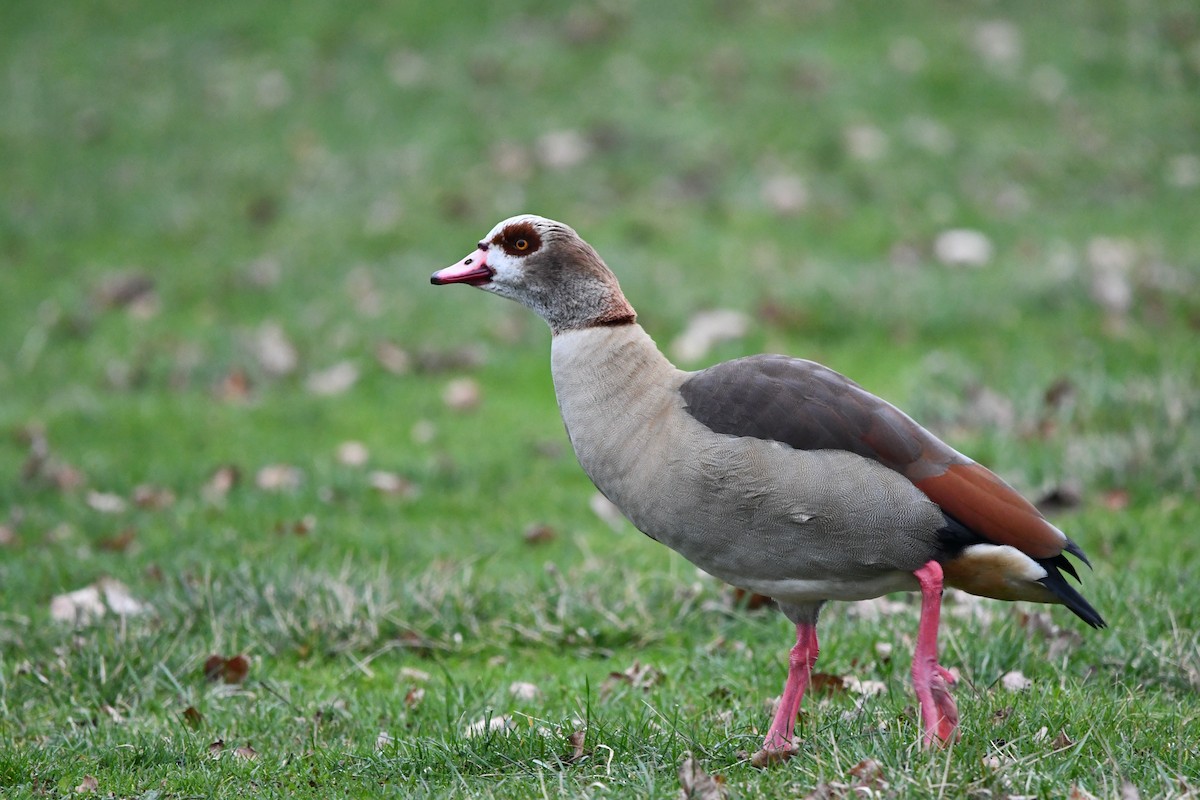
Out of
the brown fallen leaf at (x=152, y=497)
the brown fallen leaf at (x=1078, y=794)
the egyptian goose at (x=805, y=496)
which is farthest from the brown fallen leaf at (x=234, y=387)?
the brown fallen leaf at (x=1078, y=794)

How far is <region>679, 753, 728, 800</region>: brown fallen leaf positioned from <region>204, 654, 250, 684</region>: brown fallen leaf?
192 centimetres

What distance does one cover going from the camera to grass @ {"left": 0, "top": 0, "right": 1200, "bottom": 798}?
4.10 metres

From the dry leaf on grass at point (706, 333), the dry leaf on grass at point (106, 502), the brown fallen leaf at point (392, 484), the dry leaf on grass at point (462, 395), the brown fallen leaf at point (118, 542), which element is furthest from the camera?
the dry leaf on grass at point (706, 333)

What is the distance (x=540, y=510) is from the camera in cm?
675

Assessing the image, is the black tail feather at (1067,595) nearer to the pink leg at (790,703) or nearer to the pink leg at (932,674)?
the pink leg at (932,674)

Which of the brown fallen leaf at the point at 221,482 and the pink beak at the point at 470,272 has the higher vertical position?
the pink beak at the point at 470,272

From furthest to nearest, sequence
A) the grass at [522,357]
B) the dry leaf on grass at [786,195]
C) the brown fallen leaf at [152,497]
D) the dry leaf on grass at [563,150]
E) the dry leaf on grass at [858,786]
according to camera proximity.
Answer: the dry leaf on grass at [563,150] → the dry leaf on grass at [786,195] → the brown fallen leaf at [152,497] → the grass at [522,357] → the dry leaf on grass at [858,786]

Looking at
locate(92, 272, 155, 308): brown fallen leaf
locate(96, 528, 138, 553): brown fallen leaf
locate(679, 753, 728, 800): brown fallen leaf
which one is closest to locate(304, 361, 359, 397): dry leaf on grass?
locate(92, 272, 155, 308): brown fallen leaf

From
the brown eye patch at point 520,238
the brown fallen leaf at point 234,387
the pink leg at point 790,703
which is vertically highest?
the brown eye patch at point 520,238

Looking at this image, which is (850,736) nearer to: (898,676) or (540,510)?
(898,676)

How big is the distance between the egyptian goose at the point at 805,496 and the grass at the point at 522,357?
35cm

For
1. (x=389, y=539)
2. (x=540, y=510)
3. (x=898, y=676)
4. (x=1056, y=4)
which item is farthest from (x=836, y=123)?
(x=898, y=676)

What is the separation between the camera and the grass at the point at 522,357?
4098mm

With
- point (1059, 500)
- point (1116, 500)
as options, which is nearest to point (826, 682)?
point (1059, 500)
